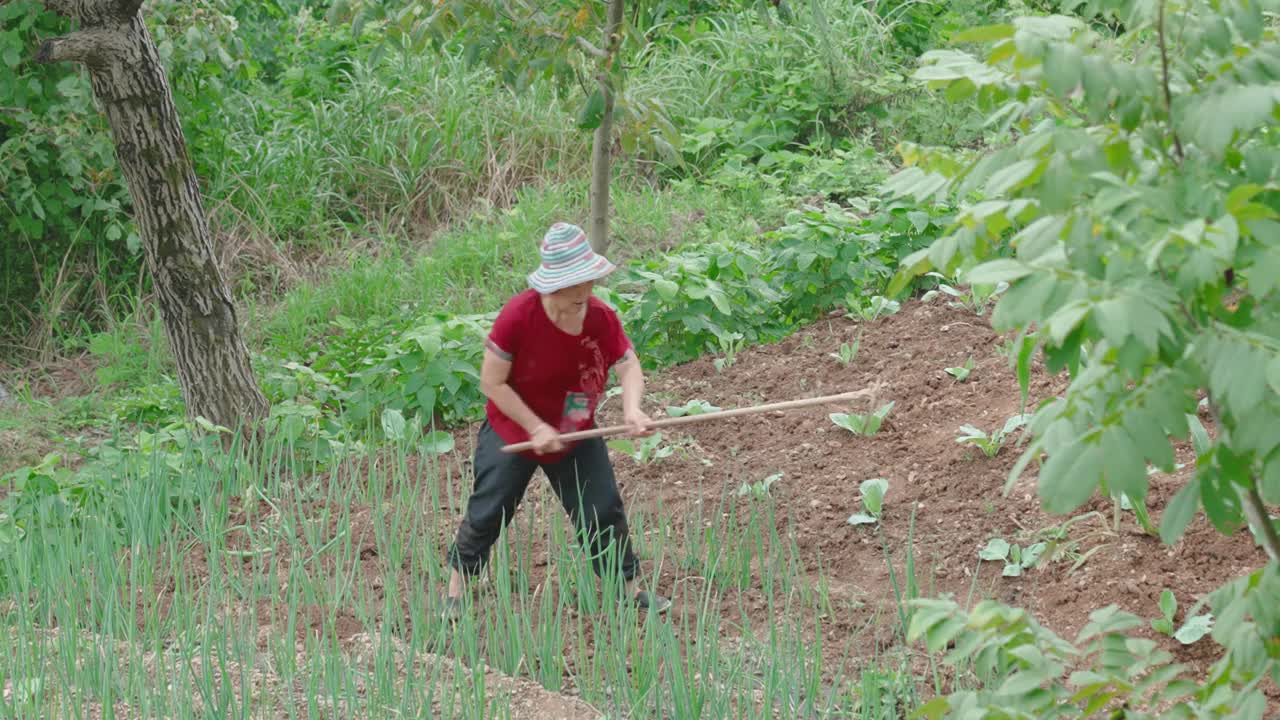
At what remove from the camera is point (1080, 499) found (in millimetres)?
1579

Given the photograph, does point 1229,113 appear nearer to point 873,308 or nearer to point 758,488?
point 758,488

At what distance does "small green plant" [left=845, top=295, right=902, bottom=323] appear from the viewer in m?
5.34

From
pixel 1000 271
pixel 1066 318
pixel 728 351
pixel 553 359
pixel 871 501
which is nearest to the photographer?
pixel 1066 318

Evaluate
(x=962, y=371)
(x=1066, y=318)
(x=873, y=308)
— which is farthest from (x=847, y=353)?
(x=1066, y=318)

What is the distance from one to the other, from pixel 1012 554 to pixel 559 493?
3.91 ft

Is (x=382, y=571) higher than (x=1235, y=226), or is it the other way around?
(x=1235, y=226)

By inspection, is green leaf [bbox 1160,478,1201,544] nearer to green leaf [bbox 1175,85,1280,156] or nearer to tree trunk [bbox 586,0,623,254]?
green leaf [bbox 1175,85,1280,156]

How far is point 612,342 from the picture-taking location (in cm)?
347

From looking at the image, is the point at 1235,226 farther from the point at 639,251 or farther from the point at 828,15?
the point at 828,15

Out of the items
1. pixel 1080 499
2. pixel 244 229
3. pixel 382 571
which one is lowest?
pixel 244 229

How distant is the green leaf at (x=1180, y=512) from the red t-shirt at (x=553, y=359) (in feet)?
5.99

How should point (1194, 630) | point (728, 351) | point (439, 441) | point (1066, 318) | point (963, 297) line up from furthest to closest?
point (728, 351), point (963, 297), point (439, 441), point (1194, 630), point (1066, 318)

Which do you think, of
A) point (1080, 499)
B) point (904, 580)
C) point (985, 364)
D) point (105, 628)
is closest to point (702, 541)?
point (904, 580)

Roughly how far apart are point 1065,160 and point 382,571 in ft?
8.16
